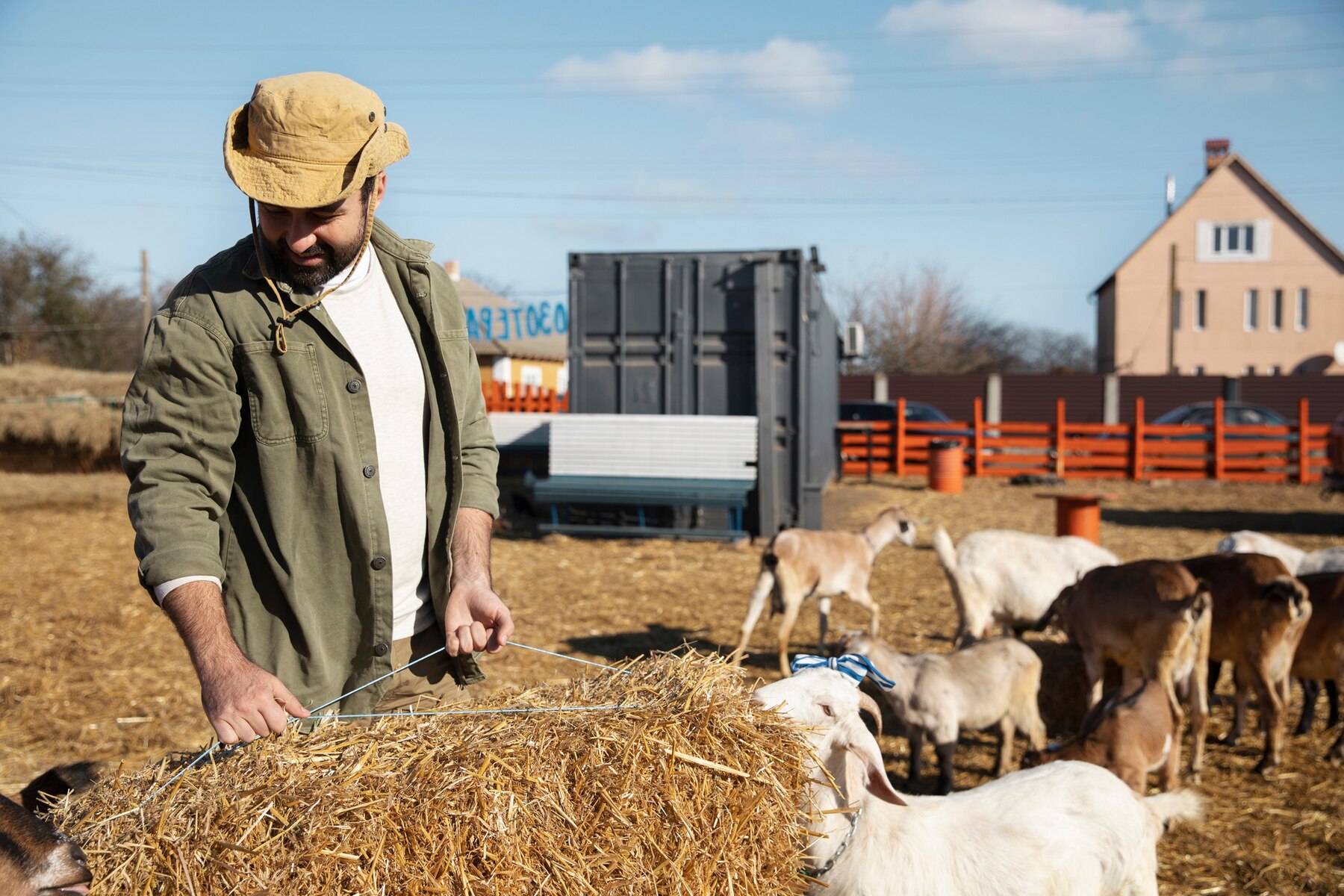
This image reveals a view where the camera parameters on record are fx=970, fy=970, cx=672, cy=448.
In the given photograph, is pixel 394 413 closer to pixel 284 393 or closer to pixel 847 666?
pixel 284 393

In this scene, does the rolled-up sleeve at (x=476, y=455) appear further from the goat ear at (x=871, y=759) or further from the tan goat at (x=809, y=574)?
the tan goat at (x=809, y=574)

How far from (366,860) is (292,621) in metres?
0.78

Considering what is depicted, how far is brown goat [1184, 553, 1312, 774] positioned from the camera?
18.1 ft

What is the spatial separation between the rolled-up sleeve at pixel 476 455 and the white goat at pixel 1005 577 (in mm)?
5227

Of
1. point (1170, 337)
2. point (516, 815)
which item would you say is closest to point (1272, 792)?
point (516, 815)

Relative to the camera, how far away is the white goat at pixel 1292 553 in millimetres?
7266

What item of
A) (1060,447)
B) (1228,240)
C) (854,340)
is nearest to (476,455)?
(854,340)

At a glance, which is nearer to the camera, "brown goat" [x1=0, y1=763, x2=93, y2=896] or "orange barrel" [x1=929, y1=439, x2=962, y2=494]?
"brown goat" [x1=0, y1=763, x2=93, y2=896]

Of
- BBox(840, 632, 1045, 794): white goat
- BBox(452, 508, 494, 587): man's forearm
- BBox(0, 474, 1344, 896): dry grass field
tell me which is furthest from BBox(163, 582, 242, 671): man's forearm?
BBox(840, 632, 1045, 794): white goat

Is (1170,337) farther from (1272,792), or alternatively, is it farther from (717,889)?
(717,889)

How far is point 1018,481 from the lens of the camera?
20.0m

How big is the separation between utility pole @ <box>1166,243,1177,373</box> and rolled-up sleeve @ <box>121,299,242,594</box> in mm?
42573

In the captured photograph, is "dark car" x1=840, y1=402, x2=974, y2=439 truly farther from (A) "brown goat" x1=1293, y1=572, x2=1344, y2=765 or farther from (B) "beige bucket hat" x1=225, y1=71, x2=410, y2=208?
(B) "beige bucket hat" x1=225, y1=71, x2=410, y2=208

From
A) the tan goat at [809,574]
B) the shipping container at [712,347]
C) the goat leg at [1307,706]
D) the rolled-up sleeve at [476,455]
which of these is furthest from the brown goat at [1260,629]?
the shipping container at [712,347]
